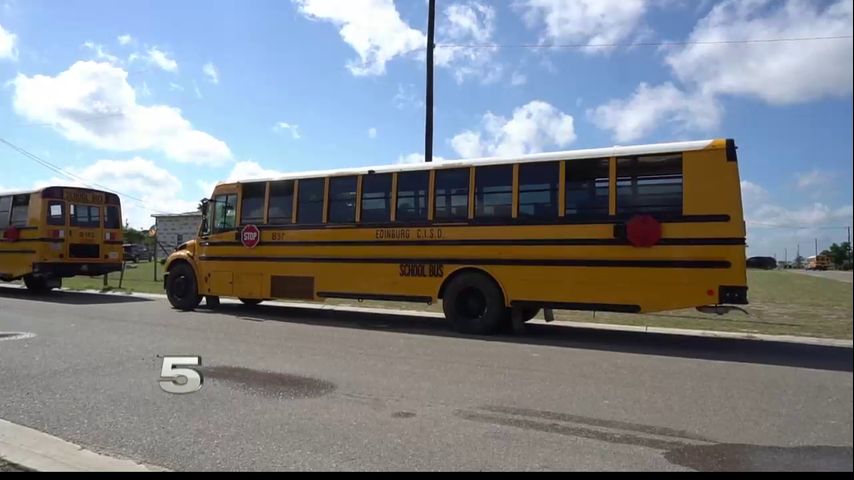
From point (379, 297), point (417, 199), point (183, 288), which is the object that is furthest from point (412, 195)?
point (183, 288)

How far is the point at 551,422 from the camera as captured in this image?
532cm

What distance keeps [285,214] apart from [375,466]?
30.3 feet

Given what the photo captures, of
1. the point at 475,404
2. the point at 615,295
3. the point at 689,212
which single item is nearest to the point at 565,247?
the point at 615,295

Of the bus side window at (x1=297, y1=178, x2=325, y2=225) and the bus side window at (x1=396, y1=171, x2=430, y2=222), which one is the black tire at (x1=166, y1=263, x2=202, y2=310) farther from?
the bus side window at (x1=396, y1=171, x2=430, y2=222)

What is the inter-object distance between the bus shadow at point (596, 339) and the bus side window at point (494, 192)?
83.2 inches

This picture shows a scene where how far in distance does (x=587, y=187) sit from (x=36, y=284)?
17706mm

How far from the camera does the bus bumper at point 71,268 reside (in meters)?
17.6

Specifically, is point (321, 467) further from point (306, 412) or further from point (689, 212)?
point (689, 212)

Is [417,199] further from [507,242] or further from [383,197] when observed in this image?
[507,242]

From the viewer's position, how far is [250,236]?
43.1 feet

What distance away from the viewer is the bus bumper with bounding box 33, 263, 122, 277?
17625 millimetres

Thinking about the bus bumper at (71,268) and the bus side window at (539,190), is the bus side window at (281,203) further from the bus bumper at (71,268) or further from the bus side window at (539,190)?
the bus bumper at (71,268)
